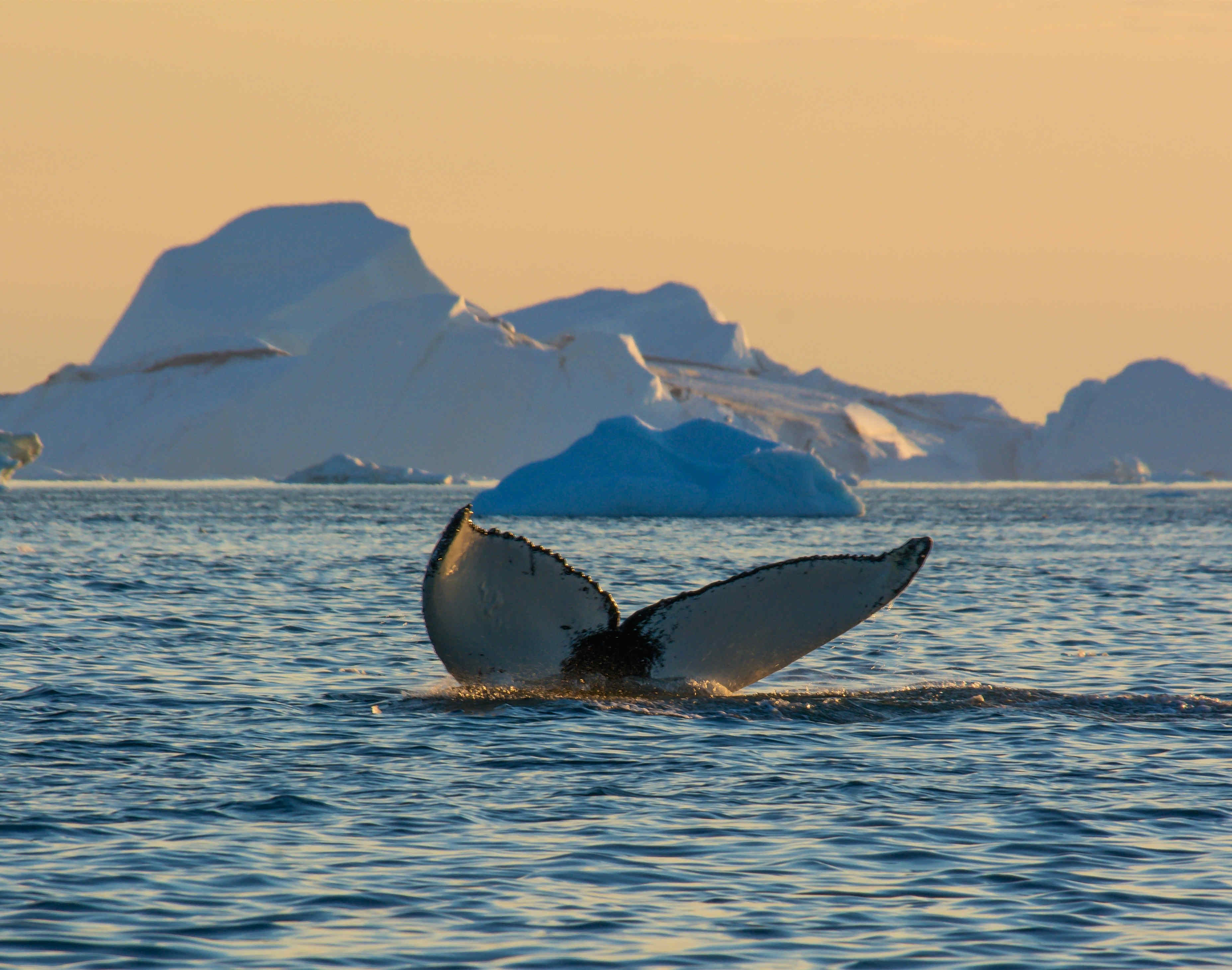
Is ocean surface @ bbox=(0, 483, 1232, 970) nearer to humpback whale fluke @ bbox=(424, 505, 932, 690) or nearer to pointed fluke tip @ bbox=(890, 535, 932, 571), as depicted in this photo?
humpback whale fluke @ bbox=(424, 505, 932, 690)

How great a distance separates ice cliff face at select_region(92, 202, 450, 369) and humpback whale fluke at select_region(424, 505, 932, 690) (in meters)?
123

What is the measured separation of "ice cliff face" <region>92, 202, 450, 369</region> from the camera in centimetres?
13500

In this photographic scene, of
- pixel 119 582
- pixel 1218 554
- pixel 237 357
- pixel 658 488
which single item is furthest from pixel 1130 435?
pixel 119 582

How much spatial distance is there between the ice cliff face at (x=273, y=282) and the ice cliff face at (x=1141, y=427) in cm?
5275

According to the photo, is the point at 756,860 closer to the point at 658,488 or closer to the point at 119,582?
the point at 119,582

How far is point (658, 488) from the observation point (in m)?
59.7

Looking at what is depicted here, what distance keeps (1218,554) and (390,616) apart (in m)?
24.2

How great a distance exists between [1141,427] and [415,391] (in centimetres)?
6022

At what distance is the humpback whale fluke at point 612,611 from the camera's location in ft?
31.5

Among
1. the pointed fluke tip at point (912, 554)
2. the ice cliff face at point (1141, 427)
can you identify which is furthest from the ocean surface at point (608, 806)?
the ice cliff face at point (1141, 427)

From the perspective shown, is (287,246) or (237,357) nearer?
(237,357)

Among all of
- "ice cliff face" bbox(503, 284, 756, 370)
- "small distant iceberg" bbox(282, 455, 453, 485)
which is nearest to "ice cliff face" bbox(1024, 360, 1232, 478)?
"ice cliff face" bbox(503, 284, 756, 370)

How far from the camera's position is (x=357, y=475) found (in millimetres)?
109312

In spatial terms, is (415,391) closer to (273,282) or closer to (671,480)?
(273,282)
